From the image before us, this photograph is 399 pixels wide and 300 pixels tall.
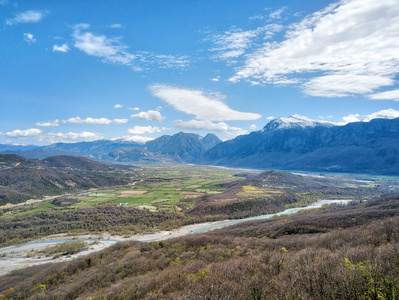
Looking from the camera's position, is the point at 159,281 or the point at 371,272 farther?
the point at 159,281

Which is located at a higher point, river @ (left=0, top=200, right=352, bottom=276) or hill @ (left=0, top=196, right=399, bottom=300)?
hill @ (left=0, top=196, right=399, bottom=300)

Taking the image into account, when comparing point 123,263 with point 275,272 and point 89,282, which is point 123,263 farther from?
point 275,272

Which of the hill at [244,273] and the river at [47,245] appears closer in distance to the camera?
the hill at [244,273]

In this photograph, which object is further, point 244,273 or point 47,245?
point 47,245

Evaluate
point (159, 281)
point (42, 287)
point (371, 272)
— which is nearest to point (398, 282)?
point (371, 272)

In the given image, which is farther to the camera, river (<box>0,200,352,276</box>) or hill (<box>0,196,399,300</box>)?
river (<box>0,200,352,276</box>)

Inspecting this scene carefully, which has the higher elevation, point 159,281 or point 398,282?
point 398,282

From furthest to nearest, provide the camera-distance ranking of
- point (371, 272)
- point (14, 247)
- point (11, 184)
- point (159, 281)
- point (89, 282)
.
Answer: point (11, 184)
point (14, 247)
point (89, 282)
point (159, 281)
point (371, 272)

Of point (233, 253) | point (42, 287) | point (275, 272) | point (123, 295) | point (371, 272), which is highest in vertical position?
point (371, 272)

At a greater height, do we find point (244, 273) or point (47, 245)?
point (244, 273)

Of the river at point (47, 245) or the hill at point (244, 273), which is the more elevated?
the hill at point (244, 273)

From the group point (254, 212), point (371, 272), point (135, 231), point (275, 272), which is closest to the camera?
point (371, 272)
